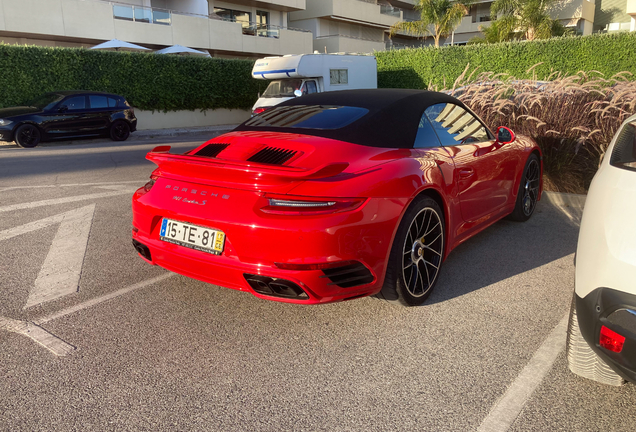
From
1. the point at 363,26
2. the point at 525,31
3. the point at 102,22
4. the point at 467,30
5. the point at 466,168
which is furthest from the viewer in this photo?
the point at 467,30

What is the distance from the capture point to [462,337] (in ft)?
10.7

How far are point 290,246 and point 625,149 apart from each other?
182cm

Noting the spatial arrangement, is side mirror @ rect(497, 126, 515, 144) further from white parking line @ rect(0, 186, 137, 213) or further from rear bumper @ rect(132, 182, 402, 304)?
white parking line @ rect(0, 186, 137, 213)

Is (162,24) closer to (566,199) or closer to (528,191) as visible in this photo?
(566,199)

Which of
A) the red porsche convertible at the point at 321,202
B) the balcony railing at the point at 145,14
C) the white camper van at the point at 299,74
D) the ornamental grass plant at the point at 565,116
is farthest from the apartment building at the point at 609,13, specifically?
the red porsche convertible at the point at 321,202

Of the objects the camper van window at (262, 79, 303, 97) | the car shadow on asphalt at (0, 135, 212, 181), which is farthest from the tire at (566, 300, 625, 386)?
the camper van window at (262, 79, 303, 97)

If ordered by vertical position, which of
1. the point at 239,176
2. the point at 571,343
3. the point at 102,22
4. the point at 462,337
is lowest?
the point at 462,337

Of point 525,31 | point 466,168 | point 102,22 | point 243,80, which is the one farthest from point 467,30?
point 466,168

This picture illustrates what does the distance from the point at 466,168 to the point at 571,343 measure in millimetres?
1865

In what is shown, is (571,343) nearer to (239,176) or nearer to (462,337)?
(462,337)

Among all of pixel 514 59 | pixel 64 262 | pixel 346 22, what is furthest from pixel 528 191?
pixel 346 22

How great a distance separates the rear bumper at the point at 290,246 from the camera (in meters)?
2.99

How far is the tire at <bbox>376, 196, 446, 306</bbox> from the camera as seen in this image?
3.41 m

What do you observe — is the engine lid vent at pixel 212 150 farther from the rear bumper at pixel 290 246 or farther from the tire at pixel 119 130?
the tire at pixel 119 130
